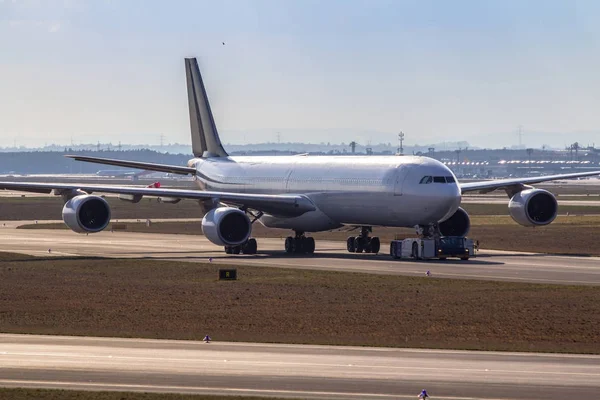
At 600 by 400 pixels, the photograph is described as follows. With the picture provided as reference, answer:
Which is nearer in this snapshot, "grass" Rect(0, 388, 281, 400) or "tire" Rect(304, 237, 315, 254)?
"grass" Rect(0, 388, 281, 400)

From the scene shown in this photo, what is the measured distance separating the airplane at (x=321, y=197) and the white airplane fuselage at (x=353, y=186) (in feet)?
0.17

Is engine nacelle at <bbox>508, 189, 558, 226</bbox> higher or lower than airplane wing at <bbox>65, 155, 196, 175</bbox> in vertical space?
lower

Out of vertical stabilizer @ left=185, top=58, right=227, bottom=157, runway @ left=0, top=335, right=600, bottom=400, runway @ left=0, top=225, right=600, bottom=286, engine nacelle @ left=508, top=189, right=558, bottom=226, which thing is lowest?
runway @ left=0, top=335, right=600, bottom=400

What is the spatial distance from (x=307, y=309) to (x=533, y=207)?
2993cm

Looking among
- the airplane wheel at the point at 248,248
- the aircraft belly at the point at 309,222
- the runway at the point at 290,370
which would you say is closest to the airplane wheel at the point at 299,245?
the aircraft belly at the point at 309,222

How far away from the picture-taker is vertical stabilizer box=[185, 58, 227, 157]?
7862cm

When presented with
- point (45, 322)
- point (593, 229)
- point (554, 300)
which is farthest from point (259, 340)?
point (593, 229)

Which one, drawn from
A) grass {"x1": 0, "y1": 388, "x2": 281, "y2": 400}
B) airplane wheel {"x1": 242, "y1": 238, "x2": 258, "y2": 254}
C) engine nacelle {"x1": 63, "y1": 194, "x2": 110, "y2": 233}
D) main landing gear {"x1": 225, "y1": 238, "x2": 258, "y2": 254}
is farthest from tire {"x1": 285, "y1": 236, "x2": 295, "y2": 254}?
grass {"x1": 0, "y1": 388, "x2": 281, "y2": 400}

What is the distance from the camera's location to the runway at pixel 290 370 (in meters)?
25.6

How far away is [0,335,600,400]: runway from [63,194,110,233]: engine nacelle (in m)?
29.2

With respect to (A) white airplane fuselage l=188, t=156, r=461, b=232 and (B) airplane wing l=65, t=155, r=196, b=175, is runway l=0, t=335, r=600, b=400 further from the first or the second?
(B) airplane wing l=65, t=155, r=196, b=175

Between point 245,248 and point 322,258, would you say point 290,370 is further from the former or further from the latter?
point 245,248

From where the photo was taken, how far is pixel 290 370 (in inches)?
1107

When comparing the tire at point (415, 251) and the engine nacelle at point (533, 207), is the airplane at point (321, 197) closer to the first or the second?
the engine nacelle at point (533, 207)
